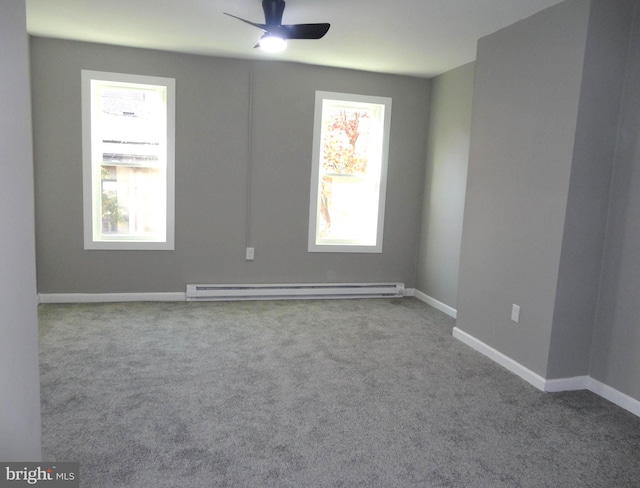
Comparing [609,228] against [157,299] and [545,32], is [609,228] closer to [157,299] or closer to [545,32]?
[545,32]

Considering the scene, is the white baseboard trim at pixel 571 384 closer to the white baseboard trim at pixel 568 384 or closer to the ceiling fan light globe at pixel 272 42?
the white baseboard trim at pixel 568 384

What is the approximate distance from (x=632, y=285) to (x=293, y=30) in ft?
8.94

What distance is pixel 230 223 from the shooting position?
15.1 feet

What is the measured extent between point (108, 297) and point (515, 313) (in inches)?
149

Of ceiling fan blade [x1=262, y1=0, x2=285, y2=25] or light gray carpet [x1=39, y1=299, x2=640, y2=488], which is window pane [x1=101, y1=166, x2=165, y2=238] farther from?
ceiling fan blade [x1=262, y1=0, x2=285, y2=25]

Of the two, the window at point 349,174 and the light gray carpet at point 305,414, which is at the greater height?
the window at point 349,174

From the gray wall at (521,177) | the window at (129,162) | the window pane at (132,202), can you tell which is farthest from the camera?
the window pane at (132,202)

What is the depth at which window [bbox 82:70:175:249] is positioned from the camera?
13.9 ft

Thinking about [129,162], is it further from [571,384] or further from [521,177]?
[571,384]

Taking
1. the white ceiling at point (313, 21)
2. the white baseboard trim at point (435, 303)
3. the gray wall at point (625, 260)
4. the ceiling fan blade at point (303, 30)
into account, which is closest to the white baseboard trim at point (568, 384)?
the gray wall at point (625, 260)

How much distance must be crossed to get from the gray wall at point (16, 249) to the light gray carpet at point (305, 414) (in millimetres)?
564

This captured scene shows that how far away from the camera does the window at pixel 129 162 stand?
4.25m

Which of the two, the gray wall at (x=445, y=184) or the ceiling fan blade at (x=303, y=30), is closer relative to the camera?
the ceiling fan blade at (x=303, y=30)

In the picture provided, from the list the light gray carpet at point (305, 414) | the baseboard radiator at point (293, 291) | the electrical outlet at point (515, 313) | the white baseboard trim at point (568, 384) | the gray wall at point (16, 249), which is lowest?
the light gray carpet at point (305, 414)
